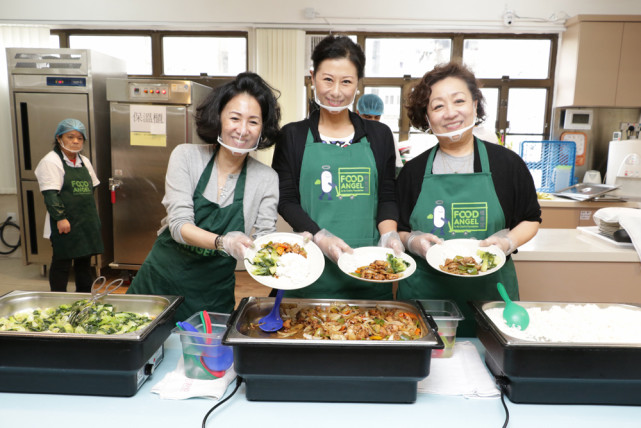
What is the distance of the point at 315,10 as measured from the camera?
487cm

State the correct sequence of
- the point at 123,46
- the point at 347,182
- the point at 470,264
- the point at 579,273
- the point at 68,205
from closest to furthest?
1. the point at 470,264
2. the point at 347,182
3. the point at 579,273
4. the point at 68,205
5. the point at 123,46

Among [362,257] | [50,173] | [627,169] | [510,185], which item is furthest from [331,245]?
[627,169]

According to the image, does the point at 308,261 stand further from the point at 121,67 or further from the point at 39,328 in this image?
the point at 121,67

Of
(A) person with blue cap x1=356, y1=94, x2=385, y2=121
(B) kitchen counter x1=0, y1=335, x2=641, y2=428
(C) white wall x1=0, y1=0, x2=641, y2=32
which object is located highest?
(C) white wall x1=0, y1=0, x2=641, y2=32

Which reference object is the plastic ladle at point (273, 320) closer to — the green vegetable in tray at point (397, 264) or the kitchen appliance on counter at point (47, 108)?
the green vegetable in tray at point (397, 264)

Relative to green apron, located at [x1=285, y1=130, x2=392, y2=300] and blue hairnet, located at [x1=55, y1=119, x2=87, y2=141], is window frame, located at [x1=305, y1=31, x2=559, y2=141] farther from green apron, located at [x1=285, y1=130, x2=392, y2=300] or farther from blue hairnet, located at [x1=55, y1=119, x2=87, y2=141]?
green apron, located at [x1=285, y1=130, x2=392, y2=300]

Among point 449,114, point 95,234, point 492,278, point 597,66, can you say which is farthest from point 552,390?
point 597,66

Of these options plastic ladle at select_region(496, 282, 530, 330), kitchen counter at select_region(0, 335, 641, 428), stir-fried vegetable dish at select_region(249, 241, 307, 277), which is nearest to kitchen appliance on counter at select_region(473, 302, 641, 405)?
kitchen counter at select_region(0, 335, 641, 428)

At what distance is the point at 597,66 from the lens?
14.9 feet

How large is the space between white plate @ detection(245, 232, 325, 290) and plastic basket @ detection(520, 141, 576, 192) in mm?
4010

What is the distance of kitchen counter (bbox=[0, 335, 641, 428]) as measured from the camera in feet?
3.71

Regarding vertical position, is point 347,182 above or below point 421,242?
above

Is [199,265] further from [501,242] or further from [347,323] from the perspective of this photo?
[501,242]

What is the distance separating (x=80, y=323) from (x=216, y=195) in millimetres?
721
